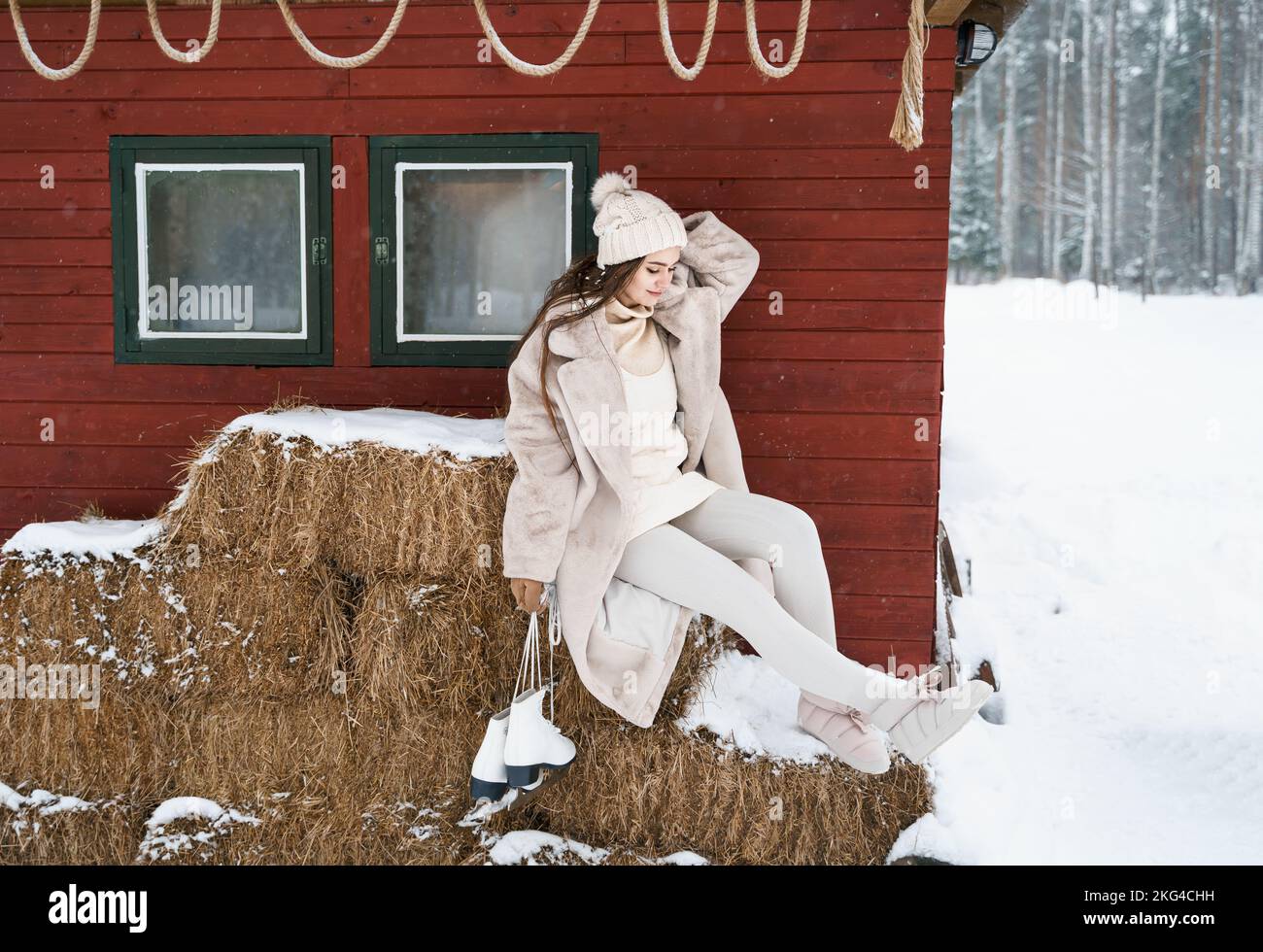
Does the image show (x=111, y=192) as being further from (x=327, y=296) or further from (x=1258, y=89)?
(x=1258, y=89)

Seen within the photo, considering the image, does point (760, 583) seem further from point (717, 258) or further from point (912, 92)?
point (912, 92)

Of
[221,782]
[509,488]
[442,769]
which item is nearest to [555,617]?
[509,488]

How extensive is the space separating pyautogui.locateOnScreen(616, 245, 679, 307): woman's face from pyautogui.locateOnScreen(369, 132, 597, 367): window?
801mm

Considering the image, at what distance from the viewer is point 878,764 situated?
2699 millimetres

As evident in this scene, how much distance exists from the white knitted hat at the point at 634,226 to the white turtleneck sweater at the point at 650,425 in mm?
150

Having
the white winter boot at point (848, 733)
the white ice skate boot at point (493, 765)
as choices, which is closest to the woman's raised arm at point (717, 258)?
the white winter boot at point (848, 733)

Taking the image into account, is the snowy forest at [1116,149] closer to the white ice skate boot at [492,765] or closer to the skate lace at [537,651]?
the skate lace at [537,651]

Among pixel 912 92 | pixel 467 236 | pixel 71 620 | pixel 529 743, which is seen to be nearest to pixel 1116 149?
pixel 912 92

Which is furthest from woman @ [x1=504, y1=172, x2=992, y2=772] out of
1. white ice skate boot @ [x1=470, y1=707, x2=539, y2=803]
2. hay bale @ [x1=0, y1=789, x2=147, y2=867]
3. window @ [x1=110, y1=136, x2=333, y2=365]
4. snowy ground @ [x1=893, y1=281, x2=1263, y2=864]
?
hay bale @ [x1=0, y1=789, x2=147, y2=867]

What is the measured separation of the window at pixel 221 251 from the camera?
3.59 m

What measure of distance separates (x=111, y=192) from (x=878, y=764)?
3.24m

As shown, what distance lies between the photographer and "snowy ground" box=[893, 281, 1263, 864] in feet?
11.0

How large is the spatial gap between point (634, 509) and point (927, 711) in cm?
91

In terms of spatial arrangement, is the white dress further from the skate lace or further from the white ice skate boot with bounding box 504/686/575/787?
the white ice skate boot with bounding box 504/686/575/787
